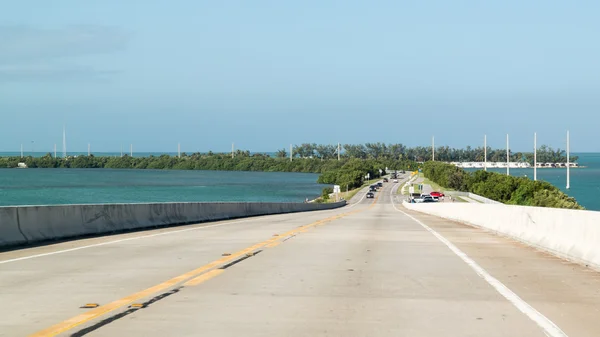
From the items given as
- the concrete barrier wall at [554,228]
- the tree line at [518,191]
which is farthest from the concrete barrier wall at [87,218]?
the tree line at [518,191]

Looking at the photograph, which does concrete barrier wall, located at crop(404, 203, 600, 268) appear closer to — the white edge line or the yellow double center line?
the white edge line

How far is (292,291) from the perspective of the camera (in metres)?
11.0

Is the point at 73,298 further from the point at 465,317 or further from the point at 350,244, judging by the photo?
the point at 350,244

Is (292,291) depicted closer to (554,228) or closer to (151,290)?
(151,290)

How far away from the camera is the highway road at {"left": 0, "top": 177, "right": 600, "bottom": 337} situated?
8.49m

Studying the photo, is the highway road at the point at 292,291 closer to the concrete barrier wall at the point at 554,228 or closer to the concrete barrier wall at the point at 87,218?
the concrete barrier wall at the point at 554,228

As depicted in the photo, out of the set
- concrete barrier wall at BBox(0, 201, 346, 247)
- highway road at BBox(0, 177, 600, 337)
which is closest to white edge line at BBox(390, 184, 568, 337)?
highway road at BBox(0, 177, 600, 337)

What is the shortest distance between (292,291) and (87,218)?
12.6 m

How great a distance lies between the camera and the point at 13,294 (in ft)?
34.8

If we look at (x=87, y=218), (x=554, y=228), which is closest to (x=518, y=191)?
(x=87, y=218)

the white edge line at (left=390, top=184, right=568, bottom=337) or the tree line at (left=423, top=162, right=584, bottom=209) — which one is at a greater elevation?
the white edge line at (left=390, top=184, right=568, bottom=337)

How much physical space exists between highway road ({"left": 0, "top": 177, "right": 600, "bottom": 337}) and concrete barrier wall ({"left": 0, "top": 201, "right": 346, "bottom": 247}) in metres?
1.17

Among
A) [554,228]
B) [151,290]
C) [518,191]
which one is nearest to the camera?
[151,290]

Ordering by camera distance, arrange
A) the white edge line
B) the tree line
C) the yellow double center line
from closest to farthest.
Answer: the yellow double center line < the white edge line < the tree line
